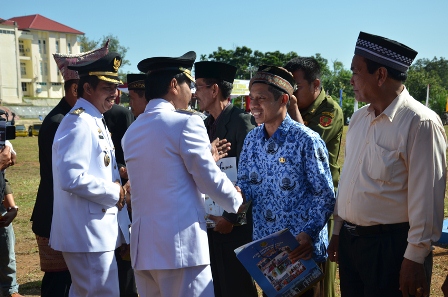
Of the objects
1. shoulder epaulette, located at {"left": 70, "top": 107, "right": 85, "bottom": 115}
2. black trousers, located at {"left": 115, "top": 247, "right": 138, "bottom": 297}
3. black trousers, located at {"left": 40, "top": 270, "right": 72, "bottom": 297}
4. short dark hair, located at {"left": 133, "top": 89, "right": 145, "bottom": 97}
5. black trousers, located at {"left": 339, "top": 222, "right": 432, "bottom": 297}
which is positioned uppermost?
short dark hair, located at {"left": 133, "top": 89, "right": 145, "bottom": 97}

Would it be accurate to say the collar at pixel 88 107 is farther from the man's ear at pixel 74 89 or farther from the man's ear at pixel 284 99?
the man's ear at pixel 284 99

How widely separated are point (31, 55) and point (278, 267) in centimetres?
8542

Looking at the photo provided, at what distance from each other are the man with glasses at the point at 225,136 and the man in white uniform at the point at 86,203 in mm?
898

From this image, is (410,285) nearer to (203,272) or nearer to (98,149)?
(203,272)

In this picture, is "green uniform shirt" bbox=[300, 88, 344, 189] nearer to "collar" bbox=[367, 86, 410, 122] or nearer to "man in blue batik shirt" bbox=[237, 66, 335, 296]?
"man in blue batik shirt" bbox=[237, 66, 335, 296]

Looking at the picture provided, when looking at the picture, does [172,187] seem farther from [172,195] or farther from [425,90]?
[425,90]

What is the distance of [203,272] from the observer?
2961 mm

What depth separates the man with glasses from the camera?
4070 mm

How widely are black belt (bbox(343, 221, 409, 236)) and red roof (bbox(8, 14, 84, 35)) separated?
87.8m

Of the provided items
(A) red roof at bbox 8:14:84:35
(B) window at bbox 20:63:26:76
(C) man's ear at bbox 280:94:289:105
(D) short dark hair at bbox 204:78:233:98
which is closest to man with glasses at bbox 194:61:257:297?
(D) short dark hair at bbox 204:78:233:98

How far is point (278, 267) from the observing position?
3105 millimetres

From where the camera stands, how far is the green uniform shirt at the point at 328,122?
168 inches

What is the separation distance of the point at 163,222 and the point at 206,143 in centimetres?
50

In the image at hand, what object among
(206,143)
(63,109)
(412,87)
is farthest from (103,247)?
(412,87)
